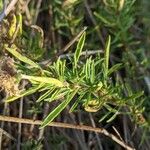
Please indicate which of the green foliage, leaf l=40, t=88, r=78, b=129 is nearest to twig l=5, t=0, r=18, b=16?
the green foliage

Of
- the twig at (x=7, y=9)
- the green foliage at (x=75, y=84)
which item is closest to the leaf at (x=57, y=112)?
the green foliage at (x=75, y=84)

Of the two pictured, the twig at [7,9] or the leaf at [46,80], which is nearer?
the leaf at [46,80]

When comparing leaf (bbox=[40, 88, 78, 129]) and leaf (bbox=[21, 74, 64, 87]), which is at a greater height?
leaf (bbox=[21, 74, 64, 87])

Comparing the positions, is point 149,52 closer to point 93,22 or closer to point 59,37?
point 93,22

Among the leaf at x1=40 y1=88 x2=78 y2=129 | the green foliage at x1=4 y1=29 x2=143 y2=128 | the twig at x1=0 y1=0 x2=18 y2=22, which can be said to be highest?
the twig at x1=0 y1=0 x2=18 y2=22

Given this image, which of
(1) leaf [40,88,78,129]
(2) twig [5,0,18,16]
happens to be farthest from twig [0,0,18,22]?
(1) leaf [40,88,78,129]

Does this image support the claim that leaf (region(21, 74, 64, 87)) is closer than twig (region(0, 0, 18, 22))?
Yes

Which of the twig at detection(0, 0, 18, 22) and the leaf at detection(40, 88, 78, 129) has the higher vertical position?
the twig at detection(0, 0, 18, 22)

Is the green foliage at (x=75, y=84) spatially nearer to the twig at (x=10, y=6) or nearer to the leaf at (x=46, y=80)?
the leaf at (x=46, y=80)

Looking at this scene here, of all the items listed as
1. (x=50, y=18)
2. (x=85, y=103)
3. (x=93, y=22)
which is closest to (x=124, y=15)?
(x=93, y=22)

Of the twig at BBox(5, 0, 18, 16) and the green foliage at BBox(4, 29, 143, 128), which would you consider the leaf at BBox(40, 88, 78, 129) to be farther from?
the twig at BBox(5, 0, 18, 16)

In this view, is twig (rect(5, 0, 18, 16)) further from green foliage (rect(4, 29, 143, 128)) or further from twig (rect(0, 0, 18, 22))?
green foliage (rect(4, 29, 143, 128))
